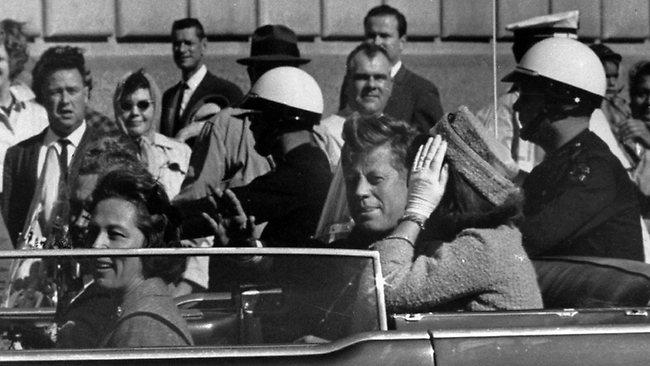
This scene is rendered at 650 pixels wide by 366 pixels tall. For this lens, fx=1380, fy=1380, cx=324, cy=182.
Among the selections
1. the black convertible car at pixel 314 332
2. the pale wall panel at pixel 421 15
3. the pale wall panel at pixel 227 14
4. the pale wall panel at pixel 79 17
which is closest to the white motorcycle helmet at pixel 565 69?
the pale wall panel at pixel 421 15

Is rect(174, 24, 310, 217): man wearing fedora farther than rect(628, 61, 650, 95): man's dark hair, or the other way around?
rect(628, 61, 650, 95): man's dark hair

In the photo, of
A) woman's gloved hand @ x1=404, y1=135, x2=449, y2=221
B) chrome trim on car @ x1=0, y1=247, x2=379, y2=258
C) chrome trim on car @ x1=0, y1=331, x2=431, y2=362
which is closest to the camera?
chrome trim on car @ x1=0, y1=331, x2=431, y2=362

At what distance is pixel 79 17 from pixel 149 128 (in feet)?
1.85

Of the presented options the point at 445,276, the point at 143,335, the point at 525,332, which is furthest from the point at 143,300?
the point at 445,276

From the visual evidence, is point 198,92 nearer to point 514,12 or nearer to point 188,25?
point 188,25

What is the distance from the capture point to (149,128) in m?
5.48

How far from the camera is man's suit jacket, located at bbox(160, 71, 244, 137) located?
541 centimetres

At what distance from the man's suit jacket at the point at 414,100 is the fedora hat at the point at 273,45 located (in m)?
0.27

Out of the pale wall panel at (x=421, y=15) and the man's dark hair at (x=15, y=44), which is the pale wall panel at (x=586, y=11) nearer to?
the pale wall panel at (x=421, y=15)

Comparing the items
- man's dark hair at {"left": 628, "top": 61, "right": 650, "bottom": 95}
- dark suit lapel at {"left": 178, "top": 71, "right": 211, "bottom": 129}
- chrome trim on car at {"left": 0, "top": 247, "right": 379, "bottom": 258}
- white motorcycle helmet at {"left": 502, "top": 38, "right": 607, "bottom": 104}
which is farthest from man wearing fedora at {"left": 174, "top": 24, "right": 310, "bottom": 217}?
chrome trim on car at {"left": 0, "top": 247, "right": 379, "bottom": 258}

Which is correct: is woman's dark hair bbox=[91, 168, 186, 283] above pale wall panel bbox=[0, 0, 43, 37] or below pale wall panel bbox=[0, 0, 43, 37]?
below

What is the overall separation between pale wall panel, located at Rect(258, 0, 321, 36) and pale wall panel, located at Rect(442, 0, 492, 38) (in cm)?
52

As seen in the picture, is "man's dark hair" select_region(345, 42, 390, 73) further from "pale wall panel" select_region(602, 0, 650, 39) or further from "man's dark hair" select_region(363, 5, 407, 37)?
"pale wall panel" select_region(602, 0, 650, 39)

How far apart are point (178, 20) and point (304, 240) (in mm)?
971
